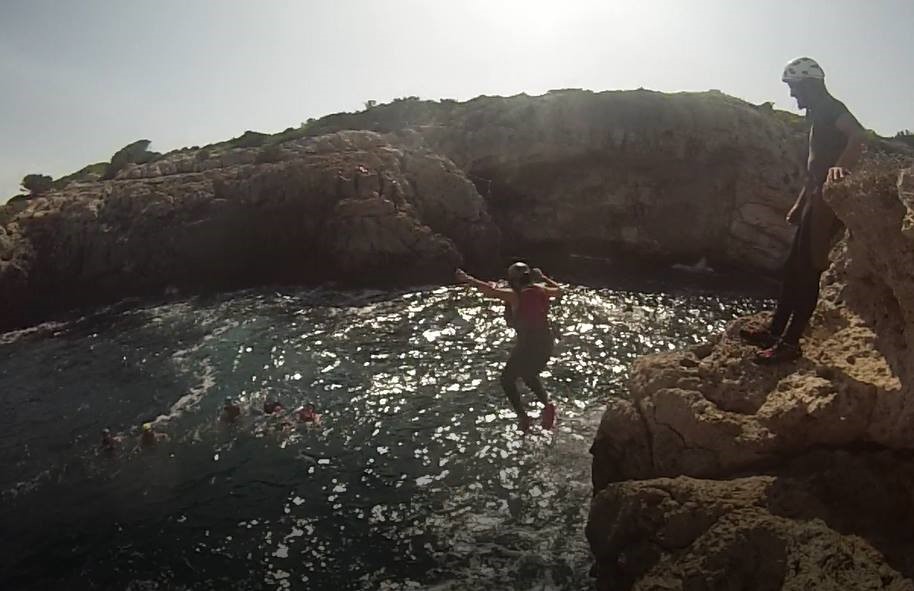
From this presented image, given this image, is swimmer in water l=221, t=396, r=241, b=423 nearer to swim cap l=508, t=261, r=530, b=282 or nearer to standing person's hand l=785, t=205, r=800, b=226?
swim cap l=508, t=261, r=530, b=282

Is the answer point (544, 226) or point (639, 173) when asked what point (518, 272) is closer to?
point (544, 226)

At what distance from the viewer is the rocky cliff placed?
1437 inches

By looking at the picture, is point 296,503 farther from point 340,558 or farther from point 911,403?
point 911,403

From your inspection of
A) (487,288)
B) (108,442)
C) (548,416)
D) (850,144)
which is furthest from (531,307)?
(108,442)

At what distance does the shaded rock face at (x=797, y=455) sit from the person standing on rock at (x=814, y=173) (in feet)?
1.13

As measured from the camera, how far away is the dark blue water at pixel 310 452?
1254 centimetres

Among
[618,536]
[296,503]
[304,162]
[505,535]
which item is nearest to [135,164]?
[304,162]

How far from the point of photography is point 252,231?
3822 cm

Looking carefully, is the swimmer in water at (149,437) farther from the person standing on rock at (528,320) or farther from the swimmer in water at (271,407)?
the person standing on rock at (528,320)

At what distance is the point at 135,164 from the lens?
162 feet

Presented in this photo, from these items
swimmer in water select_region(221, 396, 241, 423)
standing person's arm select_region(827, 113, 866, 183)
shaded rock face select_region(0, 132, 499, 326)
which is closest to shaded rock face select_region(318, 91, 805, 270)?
shaded rock face select_region(0, 132, 499, 326)

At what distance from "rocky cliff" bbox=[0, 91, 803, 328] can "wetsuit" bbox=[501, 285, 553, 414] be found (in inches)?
889

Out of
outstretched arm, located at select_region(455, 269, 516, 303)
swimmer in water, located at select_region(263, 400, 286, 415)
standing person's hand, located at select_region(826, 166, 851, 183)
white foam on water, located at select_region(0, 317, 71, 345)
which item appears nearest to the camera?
standing person's hand, located at select_region(826, 166, 851, 183)

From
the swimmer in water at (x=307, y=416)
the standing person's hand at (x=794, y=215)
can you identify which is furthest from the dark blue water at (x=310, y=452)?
the standing person's hand at (x=794, y=215)
